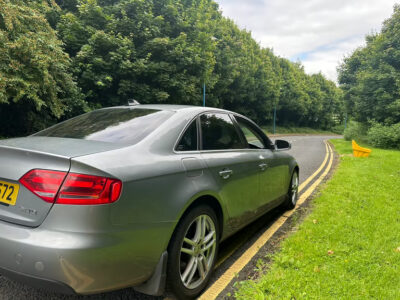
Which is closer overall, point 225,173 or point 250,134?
point 225,173

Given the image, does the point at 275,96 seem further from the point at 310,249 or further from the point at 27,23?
the point at 310,249

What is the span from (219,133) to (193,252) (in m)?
1.23

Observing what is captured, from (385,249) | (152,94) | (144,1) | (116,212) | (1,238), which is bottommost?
(385,249)

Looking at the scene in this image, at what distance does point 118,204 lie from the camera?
1.72 meters

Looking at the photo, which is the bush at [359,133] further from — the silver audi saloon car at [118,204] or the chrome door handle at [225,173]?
the silver audi saloon car at [118,204]

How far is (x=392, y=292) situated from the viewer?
2.37 metres

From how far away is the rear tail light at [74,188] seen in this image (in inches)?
65.8

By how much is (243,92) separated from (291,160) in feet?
106

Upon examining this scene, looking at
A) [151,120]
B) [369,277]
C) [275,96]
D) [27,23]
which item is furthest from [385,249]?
[275,96]

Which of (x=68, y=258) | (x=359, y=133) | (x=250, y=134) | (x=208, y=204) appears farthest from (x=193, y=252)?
(x=359, y=133)

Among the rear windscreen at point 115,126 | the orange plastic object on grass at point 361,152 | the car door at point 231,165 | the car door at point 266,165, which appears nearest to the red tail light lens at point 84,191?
the rear windscreen at point 115,126

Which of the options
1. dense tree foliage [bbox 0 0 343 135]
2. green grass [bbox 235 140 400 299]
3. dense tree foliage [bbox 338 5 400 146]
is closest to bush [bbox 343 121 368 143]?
dense tree foliage [bbox 338 5 400 146]

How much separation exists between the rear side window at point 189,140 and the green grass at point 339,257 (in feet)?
4.27

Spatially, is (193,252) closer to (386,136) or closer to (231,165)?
(231,165)
